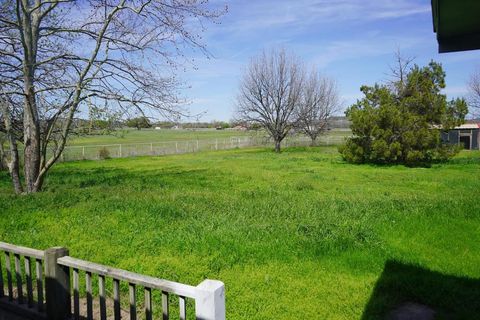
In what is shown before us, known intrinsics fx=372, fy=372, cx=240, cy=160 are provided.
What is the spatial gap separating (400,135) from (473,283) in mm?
18080

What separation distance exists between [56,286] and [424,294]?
4.44 m

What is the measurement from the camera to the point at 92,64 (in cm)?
1262

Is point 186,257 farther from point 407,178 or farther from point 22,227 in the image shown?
point 407,178

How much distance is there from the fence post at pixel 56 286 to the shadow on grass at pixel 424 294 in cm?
329

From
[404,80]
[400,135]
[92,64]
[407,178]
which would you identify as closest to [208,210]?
[92,64]

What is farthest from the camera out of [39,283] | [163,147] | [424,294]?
[163,147]

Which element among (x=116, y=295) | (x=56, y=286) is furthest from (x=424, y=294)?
(x=56, y=286)

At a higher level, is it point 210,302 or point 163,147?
point 210,302

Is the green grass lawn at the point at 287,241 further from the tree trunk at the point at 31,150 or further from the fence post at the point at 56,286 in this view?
the fence post at the point at 56,286

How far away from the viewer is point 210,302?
8.15 feet

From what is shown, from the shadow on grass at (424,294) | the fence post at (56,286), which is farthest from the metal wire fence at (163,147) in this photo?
the shadow on grass at (424,294)

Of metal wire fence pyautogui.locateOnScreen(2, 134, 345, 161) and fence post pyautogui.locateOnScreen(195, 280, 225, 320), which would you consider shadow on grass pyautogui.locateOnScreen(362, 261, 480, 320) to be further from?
metal wire fence pyautogui.locateOnScreen(2, 134, 345, 161)

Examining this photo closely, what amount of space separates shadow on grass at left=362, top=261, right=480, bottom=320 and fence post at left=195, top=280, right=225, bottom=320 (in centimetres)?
261

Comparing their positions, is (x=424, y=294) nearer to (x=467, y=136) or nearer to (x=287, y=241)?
(x=287, y=241)
